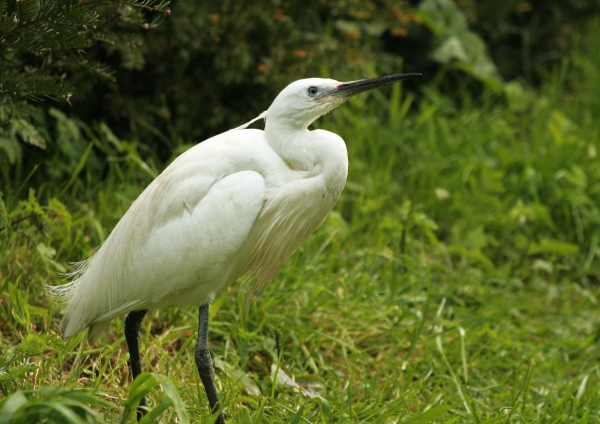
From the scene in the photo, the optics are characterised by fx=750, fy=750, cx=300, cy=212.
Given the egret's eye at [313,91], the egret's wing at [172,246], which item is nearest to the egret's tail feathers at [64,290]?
the egret's wing at [172,246]

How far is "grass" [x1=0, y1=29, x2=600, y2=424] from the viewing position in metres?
3.00

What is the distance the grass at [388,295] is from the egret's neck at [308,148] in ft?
2.57

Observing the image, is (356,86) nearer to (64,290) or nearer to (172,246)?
(172,246)

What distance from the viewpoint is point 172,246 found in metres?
2.78

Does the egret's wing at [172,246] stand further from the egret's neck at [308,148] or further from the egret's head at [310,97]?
the egret's head at [310,97]

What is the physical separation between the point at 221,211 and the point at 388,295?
155 centimetres

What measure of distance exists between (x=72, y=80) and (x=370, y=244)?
1900 mm

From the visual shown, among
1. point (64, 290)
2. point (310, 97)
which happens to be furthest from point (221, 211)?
point (64, 290)

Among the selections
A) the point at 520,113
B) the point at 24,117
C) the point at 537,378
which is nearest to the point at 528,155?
the point at 520,113

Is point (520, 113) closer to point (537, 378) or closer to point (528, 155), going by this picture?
point (528, 155)

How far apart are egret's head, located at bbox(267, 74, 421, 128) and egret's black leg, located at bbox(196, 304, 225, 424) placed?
80cm

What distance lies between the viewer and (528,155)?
17.3ft

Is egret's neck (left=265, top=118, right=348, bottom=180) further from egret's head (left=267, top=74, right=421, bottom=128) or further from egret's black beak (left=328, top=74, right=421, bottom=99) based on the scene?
egret's black beak (left=328, top=74, right=421, bottom=99)

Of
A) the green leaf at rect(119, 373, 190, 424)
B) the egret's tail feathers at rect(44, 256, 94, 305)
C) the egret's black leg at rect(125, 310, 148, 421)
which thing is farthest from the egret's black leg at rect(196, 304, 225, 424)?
the egret's tail feathers at rect(44, 256, 94, 305)
